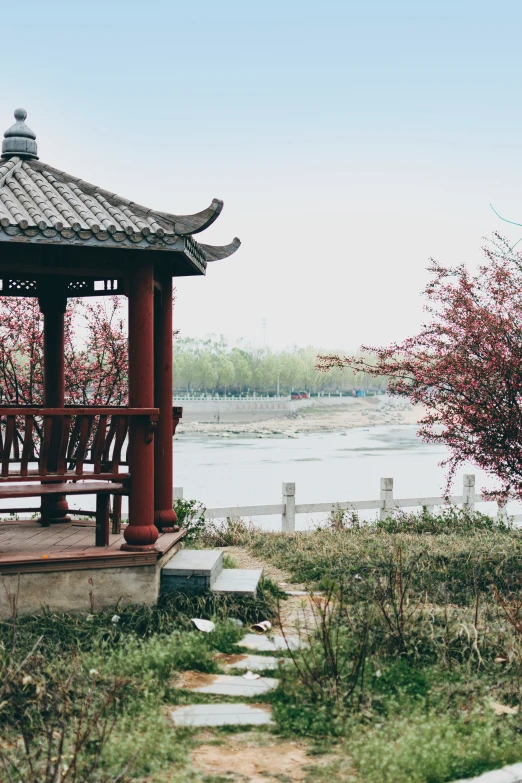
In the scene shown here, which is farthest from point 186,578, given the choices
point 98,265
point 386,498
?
point 386,498

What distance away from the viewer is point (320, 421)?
3201 inches

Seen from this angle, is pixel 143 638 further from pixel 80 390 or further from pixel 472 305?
pixel 80 390

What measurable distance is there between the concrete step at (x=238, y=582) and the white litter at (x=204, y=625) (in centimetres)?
59

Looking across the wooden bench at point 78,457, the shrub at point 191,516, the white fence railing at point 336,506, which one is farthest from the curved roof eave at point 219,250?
the white fence railing at point 336,506

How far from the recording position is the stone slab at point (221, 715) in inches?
184

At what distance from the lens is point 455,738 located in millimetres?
4371

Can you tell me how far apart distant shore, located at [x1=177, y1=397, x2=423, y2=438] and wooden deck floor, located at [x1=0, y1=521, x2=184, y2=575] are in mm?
53113

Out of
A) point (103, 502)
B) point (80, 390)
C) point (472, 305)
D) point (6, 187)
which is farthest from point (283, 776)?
point (80, 390)

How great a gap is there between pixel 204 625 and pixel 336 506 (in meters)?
6.73

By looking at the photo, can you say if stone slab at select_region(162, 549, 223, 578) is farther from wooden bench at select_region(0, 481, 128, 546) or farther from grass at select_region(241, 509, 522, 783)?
grass at select_region(241, 509, 522, 783)

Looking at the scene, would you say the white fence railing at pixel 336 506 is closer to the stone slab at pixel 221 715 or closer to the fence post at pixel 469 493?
the fence post at pixel 469 493

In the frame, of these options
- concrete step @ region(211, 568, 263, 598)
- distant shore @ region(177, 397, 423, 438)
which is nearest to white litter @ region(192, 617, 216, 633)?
concrete step @ region(211, 568, 263, 598)

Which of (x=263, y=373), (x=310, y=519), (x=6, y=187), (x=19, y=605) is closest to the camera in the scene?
(x=19, y=605)

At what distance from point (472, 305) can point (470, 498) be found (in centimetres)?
546
